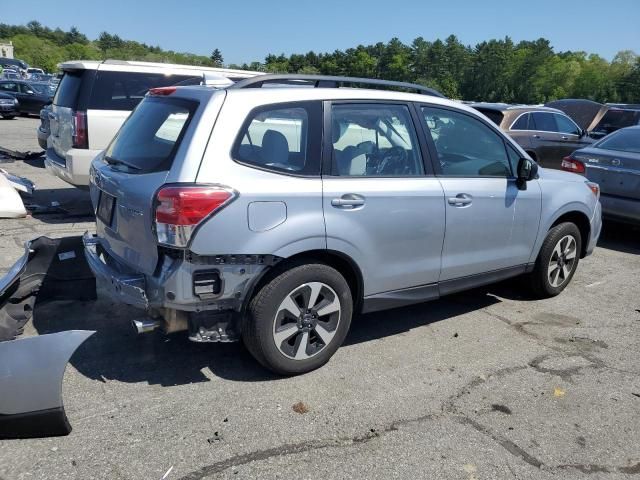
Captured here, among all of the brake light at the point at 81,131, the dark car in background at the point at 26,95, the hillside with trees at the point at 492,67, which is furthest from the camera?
the hillside with trees at the point at 492,67

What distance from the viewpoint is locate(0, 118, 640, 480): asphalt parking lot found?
2.86 m

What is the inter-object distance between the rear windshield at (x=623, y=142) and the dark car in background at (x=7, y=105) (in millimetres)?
21058

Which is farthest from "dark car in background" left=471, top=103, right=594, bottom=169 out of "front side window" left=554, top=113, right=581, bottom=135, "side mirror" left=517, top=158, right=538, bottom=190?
"side mirror" left=517, top=158, right=538, bottom=190

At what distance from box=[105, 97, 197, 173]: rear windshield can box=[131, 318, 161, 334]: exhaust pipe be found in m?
0.90

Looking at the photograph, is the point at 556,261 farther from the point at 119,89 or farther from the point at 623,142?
the point at 119,89

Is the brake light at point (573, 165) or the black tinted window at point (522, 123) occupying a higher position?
the black tinted window at point (522, 123)

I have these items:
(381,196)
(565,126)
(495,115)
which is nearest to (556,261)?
(381,196)

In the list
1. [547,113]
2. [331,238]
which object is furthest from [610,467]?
[547,113]

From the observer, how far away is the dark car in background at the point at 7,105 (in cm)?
2144

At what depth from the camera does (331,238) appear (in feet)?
11.7

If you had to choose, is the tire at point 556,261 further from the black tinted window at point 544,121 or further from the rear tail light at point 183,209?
the black tinted window at point 544,121

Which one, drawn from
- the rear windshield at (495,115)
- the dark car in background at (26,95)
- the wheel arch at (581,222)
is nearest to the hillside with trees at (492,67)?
the dark car in background at (26,95)

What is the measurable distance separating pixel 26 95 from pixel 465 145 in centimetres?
2291

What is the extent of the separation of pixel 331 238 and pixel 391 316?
5.13ft
